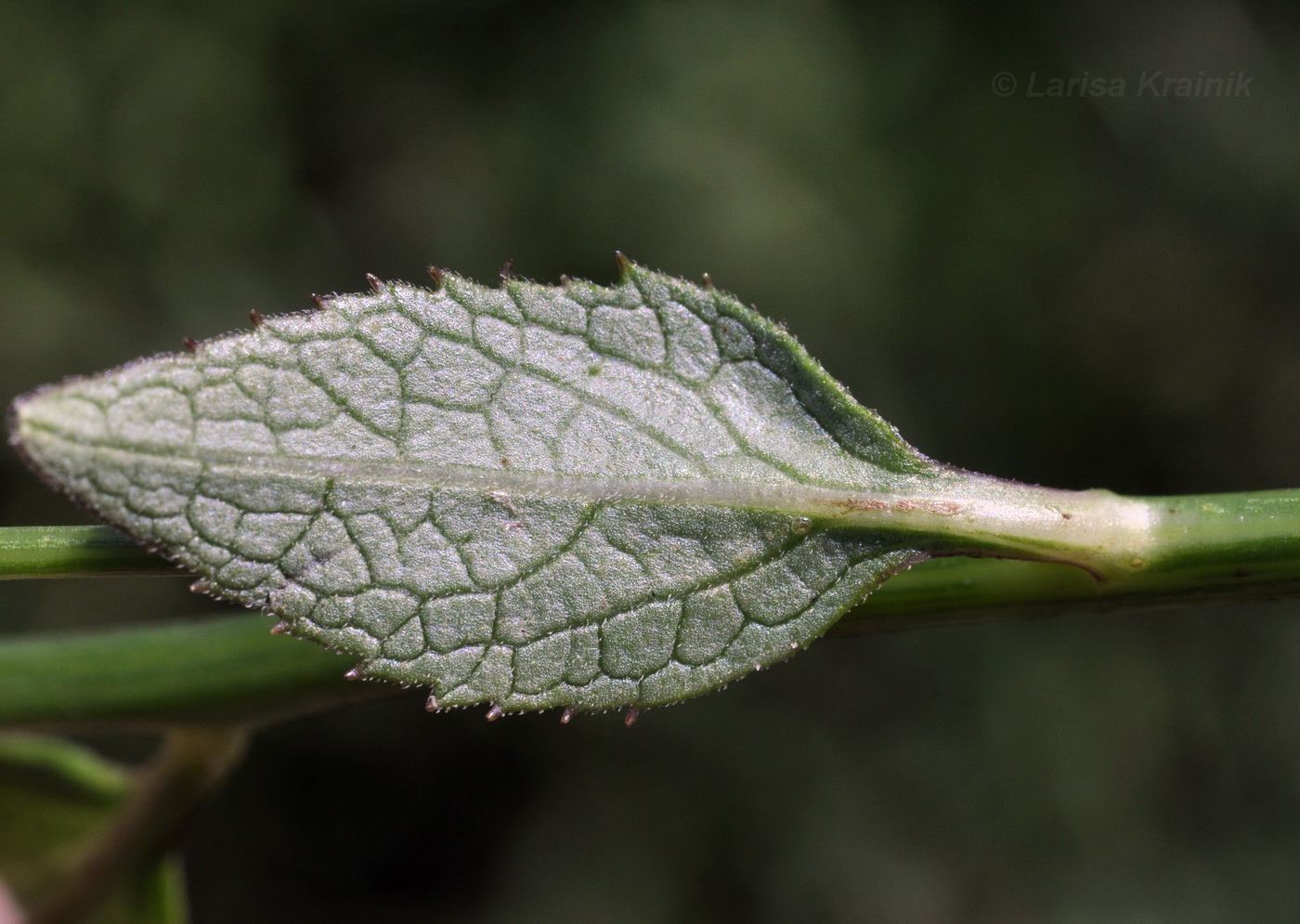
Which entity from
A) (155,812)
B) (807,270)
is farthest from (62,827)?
(807,270)

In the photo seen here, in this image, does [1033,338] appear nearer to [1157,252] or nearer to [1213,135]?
[1157,252]

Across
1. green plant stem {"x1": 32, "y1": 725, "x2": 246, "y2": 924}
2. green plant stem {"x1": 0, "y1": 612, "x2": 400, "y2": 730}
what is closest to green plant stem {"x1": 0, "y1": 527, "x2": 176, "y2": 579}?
green plant stem {"x1": 0, "y1": 612, "x2": 400, "y2": 730}

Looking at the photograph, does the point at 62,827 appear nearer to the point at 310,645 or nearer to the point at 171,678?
the point at 171,678

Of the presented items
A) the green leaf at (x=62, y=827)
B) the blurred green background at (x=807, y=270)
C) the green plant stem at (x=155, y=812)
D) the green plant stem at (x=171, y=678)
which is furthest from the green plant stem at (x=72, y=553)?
the blurred green background at (x=807, y=270)
